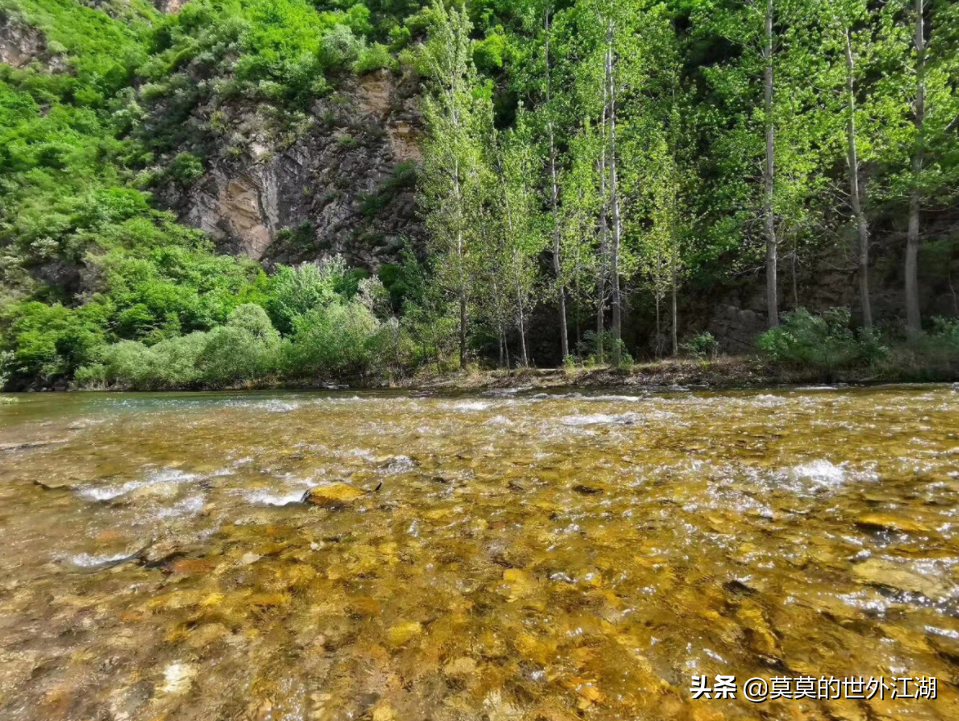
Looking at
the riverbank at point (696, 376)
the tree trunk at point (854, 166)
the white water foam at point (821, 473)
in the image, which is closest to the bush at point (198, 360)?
the riverbank at point (696, 376)

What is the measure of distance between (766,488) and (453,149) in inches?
874

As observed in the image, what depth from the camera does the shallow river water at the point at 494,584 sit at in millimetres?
1543

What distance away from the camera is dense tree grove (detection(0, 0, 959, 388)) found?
44.9ft

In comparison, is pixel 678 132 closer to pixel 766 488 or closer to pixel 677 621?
pixel 766 488

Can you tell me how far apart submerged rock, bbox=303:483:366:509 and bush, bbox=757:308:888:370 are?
40.9ft

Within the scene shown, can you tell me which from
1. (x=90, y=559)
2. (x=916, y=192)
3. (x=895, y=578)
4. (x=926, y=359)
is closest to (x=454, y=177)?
(x=916, y=192)

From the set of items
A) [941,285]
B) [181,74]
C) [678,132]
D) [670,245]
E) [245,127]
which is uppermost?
[181,74]

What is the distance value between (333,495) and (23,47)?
85289mm

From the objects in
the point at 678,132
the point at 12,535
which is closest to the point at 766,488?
the point at 12,535

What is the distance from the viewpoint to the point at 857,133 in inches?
535

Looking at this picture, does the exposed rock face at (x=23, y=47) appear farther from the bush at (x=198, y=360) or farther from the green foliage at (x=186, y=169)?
the bush at (x=198, y=360)

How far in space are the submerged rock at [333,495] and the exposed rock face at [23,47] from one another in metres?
80.1

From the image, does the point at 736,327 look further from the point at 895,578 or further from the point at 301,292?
the point at 301,292

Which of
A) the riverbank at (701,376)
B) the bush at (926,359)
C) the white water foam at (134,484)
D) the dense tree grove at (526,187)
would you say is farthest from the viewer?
the dense tree grove at (526,187)
